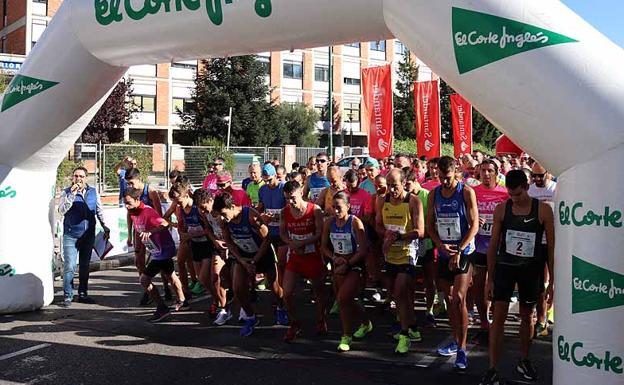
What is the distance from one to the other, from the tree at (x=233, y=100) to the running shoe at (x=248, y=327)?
31182 millimetres

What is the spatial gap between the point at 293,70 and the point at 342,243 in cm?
4623

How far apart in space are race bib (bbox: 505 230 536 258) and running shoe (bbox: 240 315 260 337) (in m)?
3.02

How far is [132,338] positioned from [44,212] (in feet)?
7.59

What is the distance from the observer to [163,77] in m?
43.7

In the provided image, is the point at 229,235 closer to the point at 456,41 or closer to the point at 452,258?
the point at 452,258

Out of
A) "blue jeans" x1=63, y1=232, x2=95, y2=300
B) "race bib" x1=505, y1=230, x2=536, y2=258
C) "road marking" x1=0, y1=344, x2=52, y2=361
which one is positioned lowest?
"road marking" x1=0, y1=344, x2=52, y2=361

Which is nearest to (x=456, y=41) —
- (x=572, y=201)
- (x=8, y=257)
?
(x=572, y=201)

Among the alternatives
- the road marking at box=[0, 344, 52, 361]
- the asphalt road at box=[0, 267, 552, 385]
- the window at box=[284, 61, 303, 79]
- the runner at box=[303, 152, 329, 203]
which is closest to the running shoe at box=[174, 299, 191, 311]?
the asphalt road at box=[0, 267, 552, 385]

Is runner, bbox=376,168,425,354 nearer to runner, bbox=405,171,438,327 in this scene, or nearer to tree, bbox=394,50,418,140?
runner, bbox=405,171,438,327

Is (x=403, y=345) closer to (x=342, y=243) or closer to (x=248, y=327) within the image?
(x=342, y=243)

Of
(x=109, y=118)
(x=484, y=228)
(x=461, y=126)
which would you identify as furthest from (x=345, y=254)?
(x=109, y=118)

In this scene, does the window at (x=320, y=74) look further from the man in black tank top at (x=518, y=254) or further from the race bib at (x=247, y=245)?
the man in black tank top at (x=518, y=254)

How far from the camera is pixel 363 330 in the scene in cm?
637

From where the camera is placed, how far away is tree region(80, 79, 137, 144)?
3119cm
